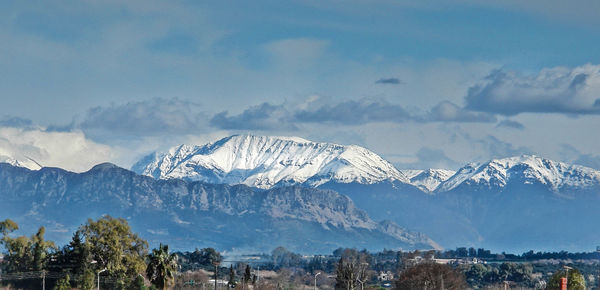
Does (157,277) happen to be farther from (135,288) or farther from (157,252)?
→ (135,288)

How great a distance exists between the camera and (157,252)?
18112 centimetres

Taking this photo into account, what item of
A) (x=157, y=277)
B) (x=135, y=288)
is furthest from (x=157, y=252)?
(x=135, y=288)

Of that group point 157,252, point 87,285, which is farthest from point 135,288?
point 157,252

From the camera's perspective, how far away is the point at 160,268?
7151 inches

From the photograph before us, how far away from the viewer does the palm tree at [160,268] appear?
181 metres

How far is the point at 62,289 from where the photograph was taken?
199875mm

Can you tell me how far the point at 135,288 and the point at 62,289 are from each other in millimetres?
12358

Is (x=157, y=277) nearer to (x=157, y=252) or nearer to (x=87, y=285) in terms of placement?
(x=157, y=252)

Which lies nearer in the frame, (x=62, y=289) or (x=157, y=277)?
(x=157, y=277)

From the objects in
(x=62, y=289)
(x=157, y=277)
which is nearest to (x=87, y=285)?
(x=62, y=289)

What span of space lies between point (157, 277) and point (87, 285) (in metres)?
22.0

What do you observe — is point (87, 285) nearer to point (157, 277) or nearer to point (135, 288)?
point (135, 288)

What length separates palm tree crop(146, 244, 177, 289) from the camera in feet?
595

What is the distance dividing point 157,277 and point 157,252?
4240mm
